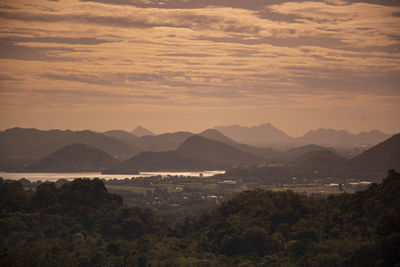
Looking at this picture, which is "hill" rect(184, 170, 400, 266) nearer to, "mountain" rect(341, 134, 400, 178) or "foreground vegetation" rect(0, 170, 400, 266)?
"foreground vegetation" rect(0, 170, 400, 266)

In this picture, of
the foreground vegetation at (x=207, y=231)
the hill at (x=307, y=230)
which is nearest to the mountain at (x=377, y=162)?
the hill at (x=307, y=230)

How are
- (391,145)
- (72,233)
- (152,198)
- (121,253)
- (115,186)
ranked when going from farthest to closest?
1. (391,145)
2. (115,186)
3. (152,198)
4. (72,233)
5. (121,253)

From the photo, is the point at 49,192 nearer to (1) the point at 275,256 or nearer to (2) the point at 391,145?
(1) the point at 275,256

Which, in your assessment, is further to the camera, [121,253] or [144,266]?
[121,253]

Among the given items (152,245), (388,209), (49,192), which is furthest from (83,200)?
(388,209)

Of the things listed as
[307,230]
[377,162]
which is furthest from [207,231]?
[377,162]

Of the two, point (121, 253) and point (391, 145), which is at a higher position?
point (391, 145)

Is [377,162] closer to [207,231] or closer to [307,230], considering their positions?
[207,231]

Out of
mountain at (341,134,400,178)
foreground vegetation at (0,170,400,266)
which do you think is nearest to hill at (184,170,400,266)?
foreground vegetation at (0,170,400,266)
